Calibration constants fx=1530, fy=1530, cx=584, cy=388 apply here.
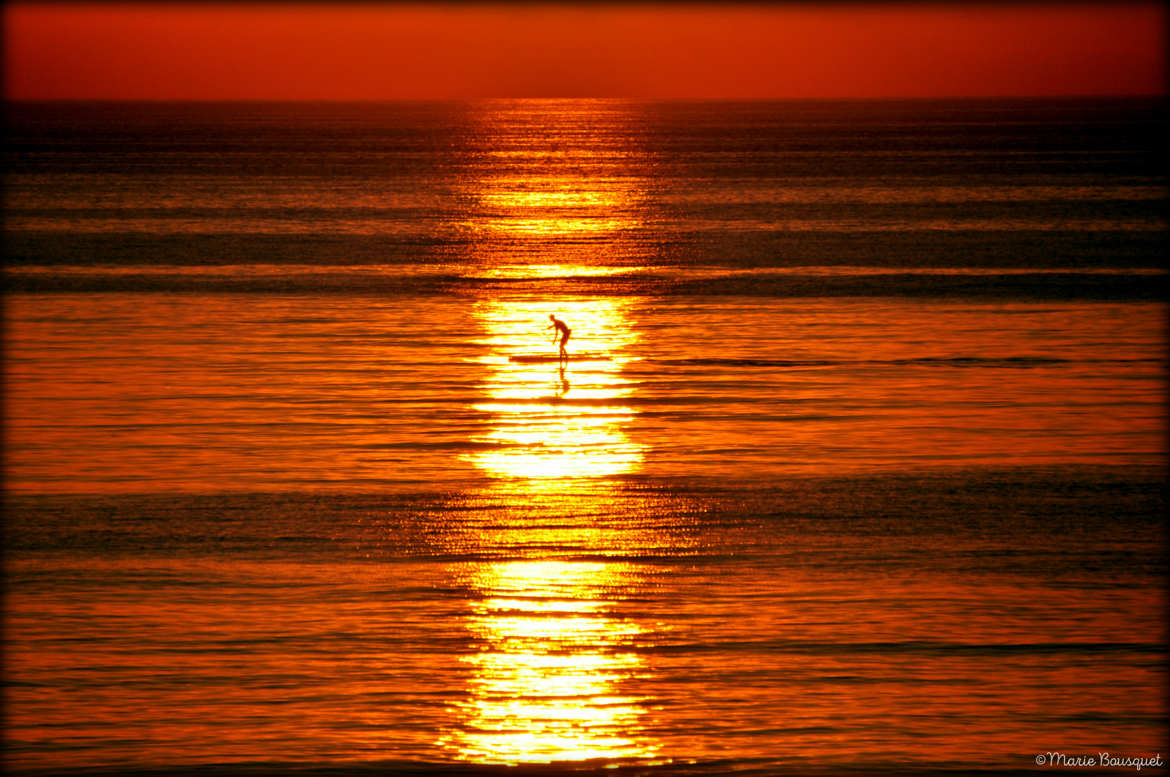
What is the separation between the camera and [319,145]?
13950 cm

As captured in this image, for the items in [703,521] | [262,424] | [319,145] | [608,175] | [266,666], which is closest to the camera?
[266,666]

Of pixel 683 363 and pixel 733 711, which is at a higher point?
pixel 683 363

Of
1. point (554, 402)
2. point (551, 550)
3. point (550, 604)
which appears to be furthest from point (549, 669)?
point (554, 402)

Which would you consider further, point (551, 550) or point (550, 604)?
point (551, 550)

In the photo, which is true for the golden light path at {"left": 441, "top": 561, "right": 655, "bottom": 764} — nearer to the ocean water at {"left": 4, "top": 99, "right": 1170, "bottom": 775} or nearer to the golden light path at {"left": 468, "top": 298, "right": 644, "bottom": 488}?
the ocean water at {"left": 4, "top": 99, "right": 1170, "bottom": 775}

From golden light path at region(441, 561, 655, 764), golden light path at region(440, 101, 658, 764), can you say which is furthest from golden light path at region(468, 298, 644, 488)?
golden light path at region(441, 561, 655, 764)

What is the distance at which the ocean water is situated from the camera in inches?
466

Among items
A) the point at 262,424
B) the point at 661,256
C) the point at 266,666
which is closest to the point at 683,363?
the point at 262,424

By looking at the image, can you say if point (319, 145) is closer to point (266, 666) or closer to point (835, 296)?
point (835, 296)

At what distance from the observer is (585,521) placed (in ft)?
55.2

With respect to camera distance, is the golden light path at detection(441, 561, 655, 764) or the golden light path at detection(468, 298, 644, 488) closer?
the golden light path at detection(441, 561, 655, 764)

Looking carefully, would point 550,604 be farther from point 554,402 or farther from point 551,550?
point 554,402

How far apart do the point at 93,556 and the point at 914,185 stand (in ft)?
224

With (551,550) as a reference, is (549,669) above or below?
below
